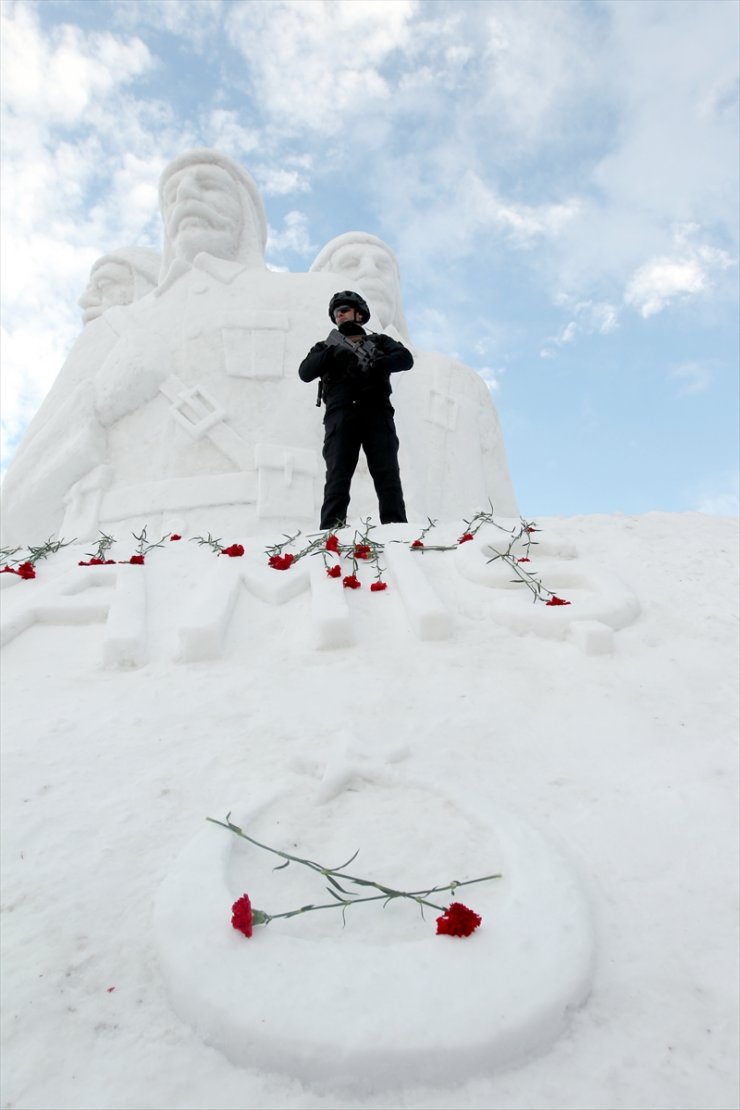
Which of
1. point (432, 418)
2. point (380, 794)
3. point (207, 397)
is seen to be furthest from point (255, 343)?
point (380, 794)

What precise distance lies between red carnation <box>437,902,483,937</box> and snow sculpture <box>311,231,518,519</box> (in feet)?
16.8

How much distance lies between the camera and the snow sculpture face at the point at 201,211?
7488 millimetres

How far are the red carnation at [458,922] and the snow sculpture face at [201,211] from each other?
24.8 ft

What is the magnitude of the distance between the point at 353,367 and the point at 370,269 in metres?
3.72

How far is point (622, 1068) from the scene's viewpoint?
98 centimetres

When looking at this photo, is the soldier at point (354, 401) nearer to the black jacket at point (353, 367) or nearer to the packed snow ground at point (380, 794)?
the black jacket at point (353, 367)

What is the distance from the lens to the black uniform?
15.1 ft

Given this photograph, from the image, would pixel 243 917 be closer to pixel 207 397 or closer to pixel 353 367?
pixel 353 367

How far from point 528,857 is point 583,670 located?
3.54ft

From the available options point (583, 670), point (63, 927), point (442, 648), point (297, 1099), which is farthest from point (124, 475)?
point (297, 1099)

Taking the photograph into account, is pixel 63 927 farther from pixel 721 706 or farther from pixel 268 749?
pixel 721 706

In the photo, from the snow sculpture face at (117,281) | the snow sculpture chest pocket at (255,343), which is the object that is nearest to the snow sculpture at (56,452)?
the snow sculpture chest pocket at (255,343)

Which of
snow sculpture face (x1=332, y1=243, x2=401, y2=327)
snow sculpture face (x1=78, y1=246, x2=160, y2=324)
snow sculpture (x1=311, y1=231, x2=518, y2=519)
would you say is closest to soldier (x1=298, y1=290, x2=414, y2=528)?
snow sculpture (x1=311, y1=231, x2=518, y2=519)

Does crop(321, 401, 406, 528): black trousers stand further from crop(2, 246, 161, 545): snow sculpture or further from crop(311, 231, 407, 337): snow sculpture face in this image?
crop(311, 231, 407, 337): snow sculpture face
